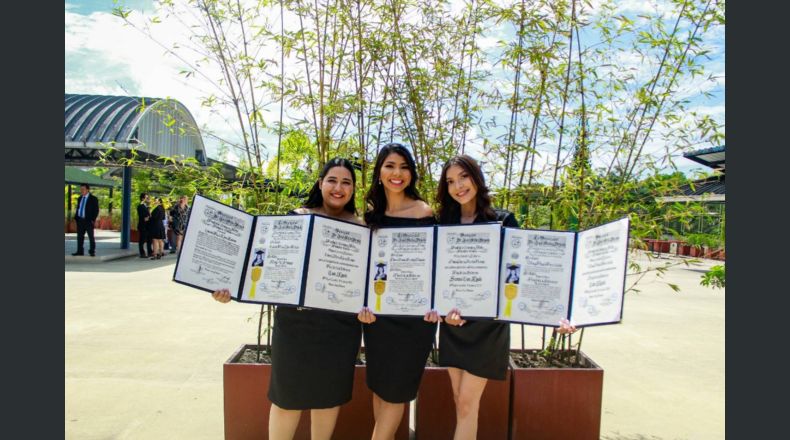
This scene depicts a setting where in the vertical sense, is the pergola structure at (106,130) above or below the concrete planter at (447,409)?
above

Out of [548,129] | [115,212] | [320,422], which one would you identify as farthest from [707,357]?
[115,212]

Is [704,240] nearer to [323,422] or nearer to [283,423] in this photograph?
[323,422]

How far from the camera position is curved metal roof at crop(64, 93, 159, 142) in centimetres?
1185

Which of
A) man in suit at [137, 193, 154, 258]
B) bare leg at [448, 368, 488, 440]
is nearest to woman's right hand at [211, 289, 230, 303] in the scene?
bare leg at [448, 368, 488, 440]

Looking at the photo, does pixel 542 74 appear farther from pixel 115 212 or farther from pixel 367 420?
pixel 115 212

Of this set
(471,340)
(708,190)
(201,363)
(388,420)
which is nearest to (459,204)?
(471,340)

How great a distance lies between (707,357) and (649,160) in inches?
113

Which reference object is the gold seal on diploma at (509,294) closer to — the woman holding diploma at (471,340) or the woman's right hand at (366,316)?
the woman holding diploma at (471,340)

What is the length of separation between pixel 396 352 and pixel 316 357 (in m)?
0.35

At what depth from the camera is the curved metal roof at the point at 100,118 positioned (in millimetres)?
11852

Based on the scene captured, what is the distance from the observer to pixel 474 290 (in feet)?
6.55

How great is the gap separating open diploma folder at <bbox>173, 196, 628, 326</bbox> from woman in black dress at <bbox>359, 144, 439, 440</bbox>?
109 millimetres

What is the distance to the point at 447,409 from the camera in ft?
8.24

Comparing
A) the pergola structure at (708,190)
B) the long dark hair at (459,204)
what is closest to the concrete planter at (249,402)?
the long dark hair at (459,204)
